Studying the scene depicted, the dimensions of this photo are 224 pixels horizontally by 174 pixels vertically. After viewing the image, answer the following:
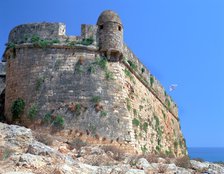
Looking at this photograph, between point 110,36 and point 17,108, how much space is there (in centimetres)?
495

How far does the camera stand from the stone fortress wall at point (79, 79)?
1421 cm

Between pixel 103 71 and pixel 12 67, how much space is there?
4.06m

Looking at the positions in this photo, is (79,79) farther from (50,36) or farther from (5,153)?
(5,153)

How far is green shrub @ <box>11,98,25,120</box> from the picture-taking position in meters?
14.5

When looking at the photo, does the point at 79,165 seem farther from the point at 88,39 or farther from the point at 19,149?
the point at 88,39

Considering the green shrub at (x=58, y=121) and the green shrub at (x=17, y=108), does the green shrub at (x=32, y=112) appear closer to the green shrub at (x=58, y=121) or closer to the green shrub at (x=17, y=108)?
the green shrub at (x=17, y=108)

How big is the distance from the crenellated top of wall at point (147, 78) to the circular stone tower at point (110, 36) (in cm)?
98

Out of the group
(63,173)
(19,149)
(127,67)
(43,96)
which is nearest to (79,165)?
(63,173)

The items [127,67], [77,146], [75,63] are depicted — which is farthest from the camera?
[127,67]

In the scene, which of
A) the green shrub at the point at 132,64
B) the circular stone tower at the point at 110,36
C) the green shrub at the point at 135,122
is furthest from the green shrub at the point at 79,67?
the green shrub at the point at 135,122

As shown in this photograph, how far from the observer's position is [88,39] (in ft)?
50.0

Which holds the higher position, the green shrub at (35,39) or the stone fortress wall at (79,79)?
the green shrub at (35,39)

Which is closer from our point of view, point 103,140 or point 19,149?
point 19,149

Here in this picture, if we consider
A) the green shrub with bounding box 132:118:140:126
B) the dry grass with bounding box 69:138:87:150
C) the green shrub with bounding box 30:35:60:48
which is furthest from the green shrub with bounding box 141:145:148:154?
the green shrub with bounding box 30:35:60:48
